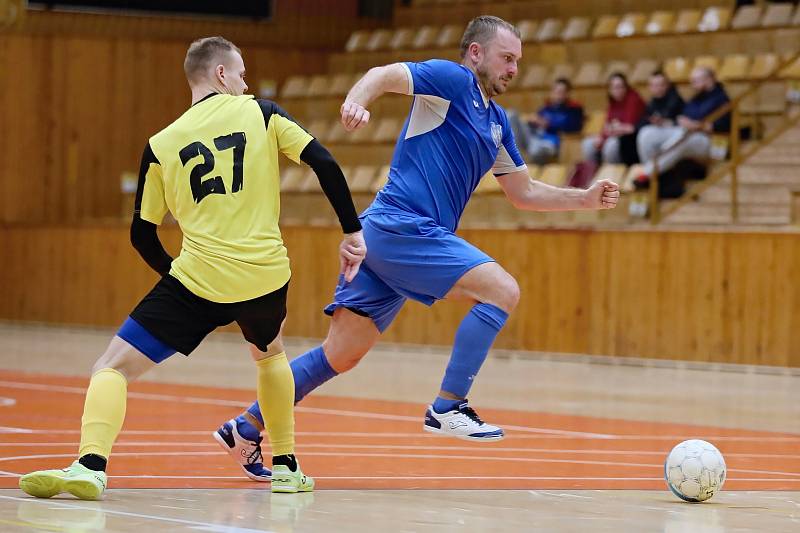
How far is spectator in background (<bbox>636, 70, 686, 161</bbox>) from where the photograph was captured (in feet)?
51.2

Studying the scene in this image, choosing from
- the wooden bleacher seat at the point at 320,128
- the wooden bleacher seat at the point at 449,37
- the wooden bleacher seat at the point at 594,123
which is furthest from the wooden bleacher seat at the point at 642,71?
the wooden bleacher seat at the point at 320,128

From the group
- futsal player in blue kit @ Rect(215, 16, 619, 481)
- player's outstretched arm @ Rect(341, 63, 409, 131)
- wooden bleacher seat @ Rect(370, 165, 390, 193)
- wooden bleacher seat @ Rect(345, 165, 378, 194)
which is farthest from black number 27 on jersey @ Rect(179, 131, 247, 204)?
wooden bleacher seat @ Rect(345, 165, 378, 194)

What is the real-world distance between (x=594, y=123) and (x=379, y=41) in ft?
18.3

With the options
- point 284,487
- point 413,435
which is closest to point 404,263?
point 284,487

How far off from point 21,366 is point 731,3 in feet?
34.9

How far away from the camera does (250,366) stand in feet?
47.2

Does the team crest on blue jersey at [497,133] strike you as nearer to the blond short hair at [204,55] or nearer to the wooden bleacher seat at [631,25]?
the blond short hair at [204,55]

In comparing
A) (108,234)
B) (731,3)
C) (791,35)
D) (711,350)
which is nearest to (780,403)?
(711,350)

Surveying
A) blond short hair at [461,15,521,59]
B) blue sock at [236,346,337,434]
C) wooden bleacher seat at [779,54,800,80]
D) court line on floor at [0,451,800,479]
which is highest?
wooden bleacher seat at [779,54,800,80]

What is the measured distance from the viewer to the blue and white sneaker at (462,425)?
596cm

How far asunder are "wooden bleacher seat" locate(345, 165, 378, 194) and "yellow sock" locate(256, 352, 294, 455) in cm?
1226

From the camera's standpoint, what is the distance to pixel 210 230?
5625 mm

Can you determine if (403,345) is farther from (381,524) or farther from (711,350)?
(381,524)

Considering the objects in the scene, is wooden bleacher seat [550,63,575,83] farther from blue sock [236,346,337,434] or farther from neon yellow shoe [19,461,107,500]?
neon yellow shoe [19,461,107,500]
